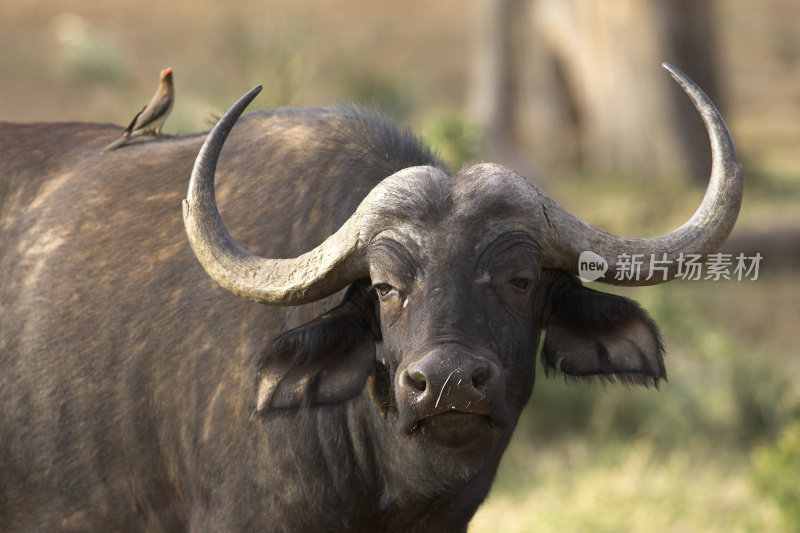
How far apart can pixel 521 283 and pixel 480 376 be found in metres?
0.44

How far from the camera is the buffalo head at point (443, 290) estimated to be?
3285 mm

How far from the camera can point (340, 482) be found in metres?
3.82

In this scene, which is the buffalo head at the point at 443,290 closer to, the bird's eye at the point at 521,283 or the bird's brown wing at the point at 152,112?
the bird's eye at the point at 521,283

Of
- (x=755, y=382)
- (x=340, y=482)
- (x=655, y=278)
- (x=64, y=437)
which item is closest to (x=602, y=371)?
(x=655, y=278)

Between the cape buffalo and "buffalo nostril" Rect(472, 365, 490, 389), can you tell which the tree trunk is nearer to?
the cape buffalo

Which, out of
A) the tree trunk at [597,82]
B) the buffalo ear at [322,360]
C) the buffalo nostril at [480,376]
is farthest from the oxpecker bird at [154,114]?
the tree trunk at [597,82]

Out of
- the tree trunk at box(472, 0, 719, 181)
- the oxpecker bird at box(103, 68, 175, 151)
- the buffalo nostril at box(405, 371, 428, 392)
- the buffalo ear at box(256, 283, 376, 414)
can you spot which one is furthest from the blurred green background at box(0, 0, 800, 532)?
the buffalo nostril at box(405, 371, 428, 392)

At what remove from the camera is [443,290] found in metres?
3.33

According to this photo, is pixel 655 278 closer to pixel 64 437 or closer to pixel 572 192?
pixel 64 437

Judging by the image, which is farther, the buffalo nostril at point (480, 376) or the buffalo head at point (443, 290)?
the buffalo head at point (443, 290)

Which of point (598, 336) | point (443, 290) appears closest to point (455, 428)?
point (443, 290)

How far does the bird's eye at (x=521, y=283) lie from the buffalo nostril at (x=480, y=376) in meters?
0.40

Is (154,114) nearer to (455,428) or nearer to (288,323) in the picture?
(288,323)

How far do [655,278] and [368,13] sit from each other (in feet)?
94.1
